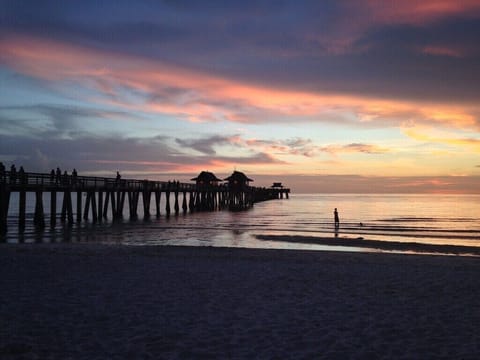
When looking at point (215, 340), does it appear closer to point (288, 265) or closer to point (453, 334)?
point (453, 334)

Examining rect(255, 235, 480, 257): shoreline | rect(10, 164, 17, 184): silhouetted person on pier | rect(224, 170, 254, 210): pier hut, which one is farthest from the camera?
rect(224, 170, 254, 210): pier hut

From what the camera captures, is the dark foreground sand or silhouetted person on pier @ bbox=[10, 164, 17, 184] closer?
the dark foreground sand

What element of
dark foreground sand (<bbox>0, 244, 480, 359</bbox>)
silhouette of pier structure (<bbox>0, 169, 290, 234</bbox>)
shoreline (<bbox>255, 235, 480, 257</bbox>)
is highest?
silhouette of pier structure (<bbox>0, 169, 290, 234</bbox>)

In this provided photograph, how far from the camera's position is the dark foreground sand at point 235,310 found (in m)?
5.92

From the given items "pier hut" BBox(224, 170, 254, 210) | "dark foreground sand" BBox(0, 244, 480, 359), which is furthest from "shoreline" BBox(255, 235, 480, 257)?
"pier hut" BBox(224, 170, 254, 210)

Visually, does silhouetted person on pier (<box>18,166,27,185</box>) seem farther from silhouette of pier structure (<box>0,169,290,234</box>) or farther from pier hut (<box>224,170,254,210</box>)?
pier hut (<box>224,170,254,210</box>)

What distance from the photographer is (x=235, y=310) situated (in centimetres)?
782

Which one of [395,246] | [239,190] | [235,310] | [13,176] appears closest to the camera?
[235,310]

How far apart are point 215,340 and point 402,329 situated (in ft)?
8.84

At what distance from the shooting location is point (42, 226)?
2850 centimetres

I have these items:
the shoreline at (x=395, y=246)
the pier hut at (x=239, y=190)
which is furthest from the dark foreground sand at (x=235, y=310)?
the pier hut at (x=239, y=190)

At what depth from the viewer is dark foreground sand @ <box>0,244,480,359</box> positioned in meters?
5.92

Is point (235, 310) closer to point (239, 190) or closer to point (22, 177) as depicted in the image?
point (22, 177)

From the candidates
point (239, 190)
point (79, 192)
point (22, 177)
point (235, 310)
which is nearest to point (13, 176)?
point (22, 177)
